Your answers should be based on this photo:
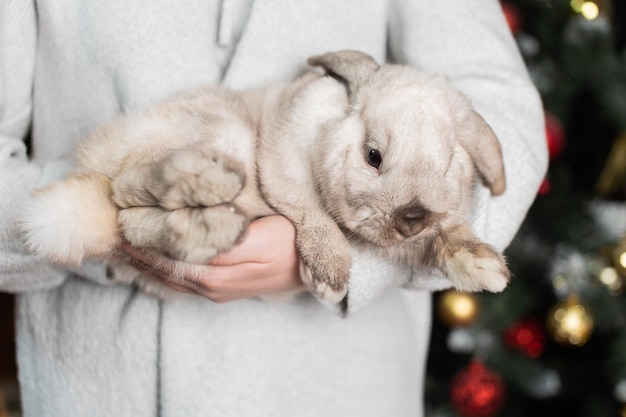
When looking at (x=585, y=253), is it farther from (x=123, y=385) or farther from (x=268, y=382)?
(x=123, y=385)

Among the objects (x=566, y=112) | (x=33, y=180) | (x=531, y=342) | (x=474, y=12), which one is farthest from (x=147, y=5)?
(x=531, y=342)

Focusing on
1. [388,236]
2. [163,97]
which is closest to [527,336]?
[388,236]

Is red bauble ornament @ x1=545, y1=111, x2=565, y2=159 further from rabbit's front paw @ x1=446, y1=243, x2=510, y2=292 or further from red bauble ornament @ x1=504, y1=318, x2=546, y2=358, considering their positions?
rabbit's front paw @ x1=446, y1=243, x2=510, y2=292

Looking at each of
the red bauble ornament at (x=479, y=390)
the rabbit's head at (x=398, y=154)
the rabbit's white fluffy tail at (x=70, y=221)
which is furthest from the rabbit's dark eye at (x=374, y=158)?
the red bauble ornament at (x=479, y=390)

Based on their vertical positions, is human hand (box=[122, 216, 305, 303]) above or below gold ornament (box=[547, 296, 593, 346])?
above

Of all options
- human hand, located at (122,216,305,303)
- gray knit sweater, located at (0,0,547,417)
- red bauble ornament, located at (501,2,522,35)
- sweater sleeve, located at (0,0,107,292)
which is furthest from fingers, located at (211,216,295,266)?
red bauble ornament, located at (501,2,522,35)

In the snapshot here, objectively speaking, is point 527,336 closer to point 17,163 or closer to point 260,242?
point 260,242
